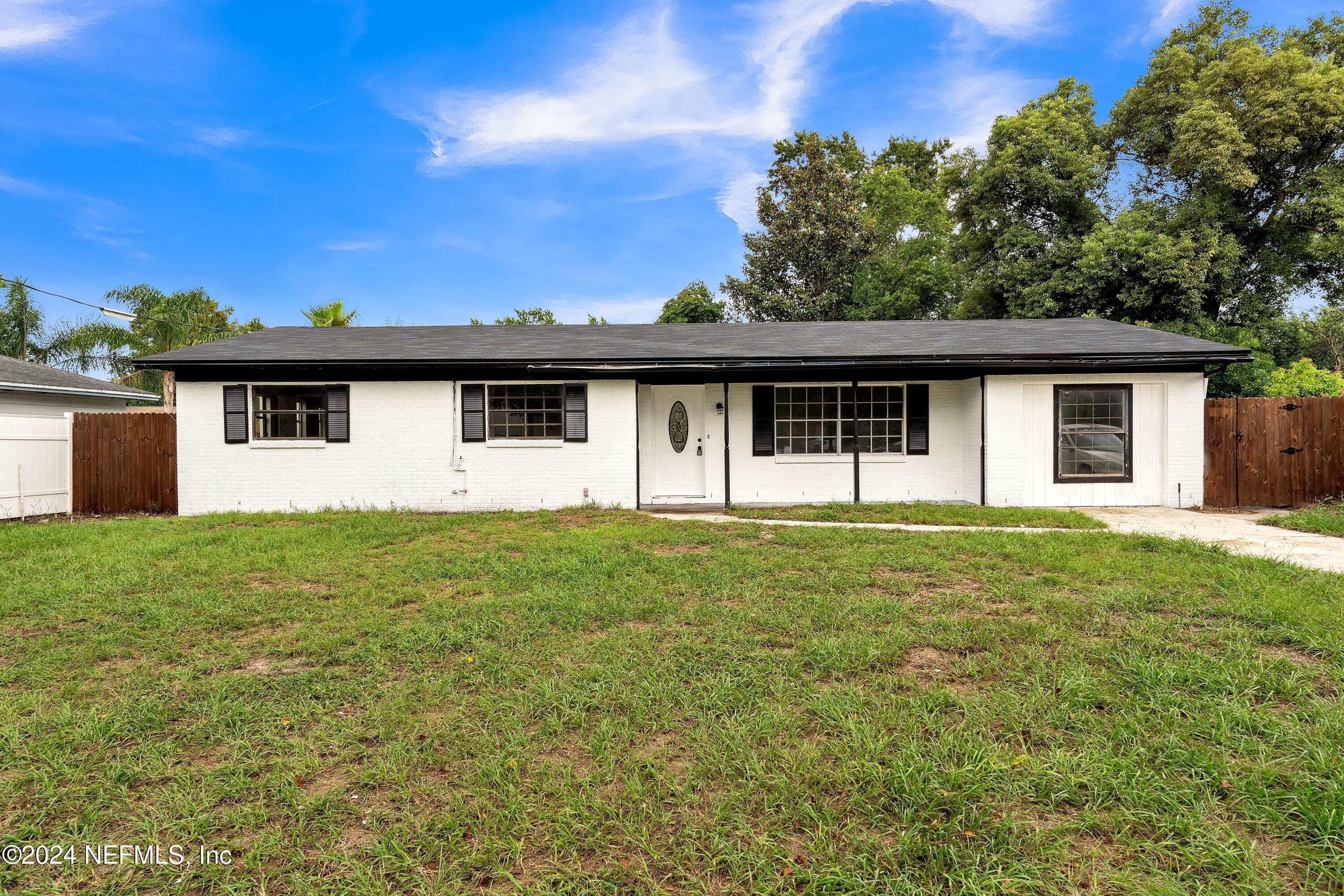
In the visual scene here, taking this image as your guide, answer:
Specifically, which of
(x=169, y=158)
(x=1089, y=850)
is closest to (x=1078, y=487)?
(x=1089, y=850)

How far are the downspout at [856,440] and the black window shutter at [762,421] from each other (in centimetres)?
144

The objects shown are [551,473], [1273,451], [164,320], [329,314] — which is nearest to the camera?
[1273,451]

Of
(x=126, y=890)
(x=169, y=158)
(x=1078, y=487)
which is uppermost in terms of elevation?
(x=169, y=158)

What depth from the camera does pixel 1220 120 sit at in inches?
620

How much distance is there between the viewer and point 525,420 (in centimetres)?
1054

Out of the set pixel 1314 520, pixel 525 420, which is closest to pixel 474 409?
pixel 525 420

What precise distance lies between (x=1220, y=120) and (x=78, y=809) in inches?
942

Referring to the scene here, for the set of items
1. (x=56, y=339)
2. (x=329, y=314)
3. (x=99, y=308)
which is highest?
(x=329, y=314)

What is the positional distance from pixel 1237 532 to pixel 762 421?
6693mm

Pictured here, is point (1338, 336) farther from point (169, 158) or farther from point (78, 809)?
point (169, 158)

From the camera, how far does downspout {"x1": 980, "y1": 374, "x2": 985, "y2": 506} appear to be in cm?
1005

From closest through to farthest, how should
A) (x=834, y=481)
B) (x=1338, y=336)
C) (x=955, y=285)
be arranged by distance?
(x=834, y=481) < (x=1338, y=336) < (x=955, y=285)

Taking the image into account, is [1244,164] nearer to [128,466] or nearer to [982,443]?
[982,443]

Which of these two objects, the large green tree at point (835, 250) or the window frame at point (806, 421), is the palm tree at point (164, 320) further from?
the window frame at point (806, 421)
